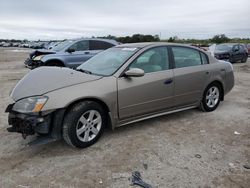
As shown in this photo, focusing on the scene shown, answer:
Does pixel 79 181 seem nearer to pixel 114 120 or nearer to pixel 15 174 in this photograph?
pixel 15 174

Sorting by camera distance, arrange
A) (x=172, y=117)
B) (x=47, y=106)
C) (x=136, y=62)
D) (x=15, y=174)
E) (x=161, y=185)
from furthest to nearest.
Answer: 1. (x=172, y=117)
2. (x=136, y=62)
3. (x=47, y=106)
4. (x=15, y=174)
5. (x=161, y=185)

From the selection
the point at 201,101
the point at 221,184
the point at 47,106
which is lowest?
the point at 221,184

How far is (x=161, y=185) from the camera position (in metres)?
3.23

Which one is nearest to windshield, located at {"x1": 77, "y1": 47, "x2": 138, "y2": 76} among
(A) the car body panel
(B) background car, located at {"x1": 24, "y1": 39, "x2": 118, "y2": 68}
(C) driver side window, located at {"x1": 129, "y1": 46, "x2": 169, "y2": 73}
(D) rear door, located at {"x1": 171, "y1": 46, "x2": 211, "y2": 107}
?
(C) driver side window, located at {"x1": 129, "y1": 46, "x2": 169, "y2": 73}

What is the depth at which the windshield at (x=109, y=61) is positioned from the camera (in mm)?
4746

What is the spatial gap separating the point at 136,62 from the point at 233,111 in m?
2.80

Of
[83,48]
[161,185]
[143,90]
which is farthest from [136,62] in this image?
[83,48]

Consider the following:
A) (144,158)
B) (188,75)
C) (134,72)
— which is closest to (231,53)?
(188,75)

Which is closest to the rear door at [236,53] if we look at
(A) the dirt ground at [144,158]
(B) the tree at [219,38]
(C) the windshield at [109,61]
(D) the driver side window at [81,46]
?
(D) the driver side window at [81,46]

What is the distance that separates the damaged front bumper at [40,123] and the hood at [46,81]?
0.33 m

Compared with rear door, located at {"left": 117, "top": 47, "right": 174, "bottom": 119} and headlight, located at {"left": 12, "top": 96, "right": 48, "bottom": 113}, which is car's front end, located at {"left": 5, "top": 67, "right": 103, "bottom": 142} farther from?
rear door, located at {"left": 117, "top": 47, "right": 174, "bottom": 119}

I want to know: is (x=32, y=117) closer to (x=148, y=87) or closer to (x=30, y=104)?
(x=30, y=104)

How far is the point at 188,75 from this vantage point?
18.1 ft

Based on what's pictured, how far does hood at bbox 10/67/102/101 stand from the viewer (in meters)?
4.06
